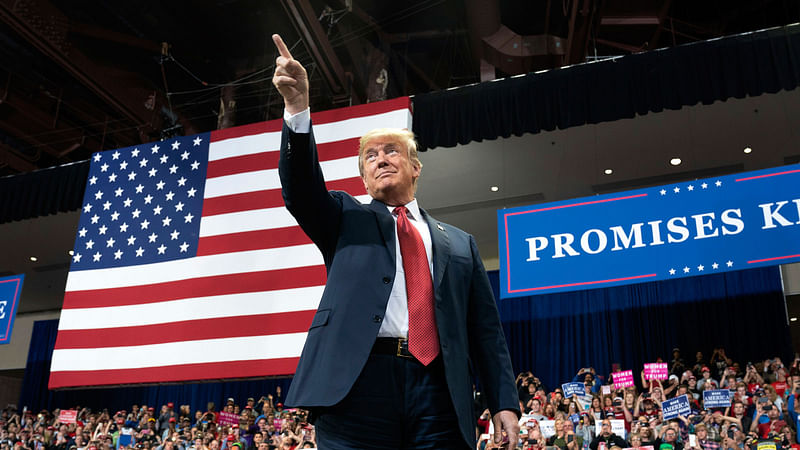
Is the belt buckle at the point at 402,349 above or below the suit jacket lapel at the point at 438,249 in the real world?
below

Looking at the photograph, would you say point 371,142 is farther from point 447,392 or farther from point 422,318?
point 447,392

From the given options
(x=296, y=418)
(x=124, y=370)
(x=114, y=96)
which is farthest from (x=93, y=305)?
(x=114, y=96)

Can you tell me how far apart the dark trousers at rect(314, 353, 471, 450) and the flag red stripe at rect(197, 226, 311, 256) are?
5139 mm

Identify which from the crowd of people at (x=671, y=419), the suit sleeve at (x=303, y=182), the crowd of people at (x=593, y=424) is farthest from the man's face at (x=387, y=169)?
the crowd of people at (x=671, y=419)

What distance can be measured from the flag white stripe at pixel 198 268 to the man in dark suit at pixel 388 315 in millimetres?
4808

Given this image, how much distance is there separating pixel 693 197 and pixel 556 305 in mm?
4991

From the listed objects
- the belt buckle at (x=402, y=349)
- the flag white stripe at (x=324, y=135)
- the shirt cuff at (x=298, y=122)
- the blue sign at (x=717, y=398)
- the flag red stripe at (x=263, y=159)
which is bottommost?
the belt buckle at (x=402, y=349)

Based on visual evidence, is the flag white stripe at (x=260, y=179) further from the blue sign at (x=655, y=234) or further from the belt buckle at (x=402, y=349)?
the belt buckle at (x=402, y=349)

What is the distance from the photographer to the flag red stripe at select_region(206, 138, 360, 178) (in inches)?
274

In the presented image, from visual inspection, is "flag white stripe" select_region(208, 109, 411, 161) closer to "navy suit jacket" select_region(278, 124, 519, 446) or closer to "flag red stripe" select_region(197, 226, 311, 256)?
"flag red stripe" select_region(197, 226, 311, 256)

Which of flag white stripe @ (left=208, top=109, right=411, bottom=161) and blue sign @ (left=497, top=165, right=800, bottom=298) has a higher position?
flag white stripe @ (left=208, top=109, right=411, bottom=161)

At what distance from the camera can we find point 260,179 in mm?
7074

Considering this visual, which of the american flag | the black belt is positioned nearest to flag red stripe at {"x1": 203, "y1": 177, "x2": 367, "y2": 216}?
the american flag

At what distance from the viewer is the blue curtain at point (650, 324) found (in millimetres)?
9750
